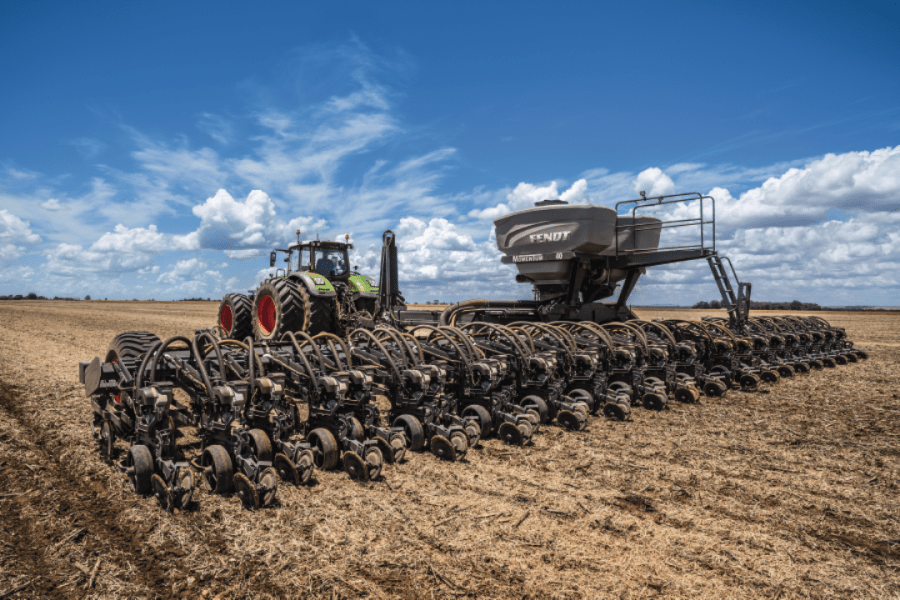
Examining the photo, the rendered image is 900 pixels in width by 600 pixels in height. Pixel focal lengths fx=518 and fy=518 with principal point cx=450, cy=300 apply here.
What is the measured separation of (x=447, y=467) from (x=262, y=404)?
164cm

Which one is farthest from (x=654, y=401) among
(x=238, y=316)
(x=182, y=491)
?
(x=238, y=316)

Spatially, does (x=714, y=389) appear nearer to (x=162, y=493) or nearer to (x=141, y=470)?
(x=162, y=493)

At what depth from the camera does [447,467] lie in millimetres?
4465

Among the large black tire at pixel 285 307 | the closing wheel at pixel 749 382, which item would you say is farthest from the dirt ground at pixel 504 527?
the large black tire at pixel 285 307

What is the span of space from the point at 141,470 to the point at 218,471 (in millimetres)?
564

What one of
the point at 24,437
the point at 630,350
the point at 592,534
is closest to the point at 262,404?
the point at 592,534

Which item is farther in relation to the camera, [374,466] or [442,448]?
[442,448]

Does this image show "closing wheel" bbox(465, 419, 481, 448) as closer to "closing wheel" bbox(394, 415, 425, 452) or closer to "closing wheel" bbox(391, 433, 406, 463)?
"closing wheel" bbox(394, 415, 425, 452)

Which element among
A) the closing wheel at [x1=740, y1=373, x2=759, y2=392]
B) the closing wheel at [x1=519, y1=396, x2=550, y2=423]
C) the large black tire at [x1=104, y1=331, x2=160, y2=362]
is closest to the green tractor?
the large black tire at [x1=104, y1=331, x2=160, y2=362]

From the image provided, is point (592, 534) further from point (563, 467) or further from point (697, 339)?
point (697, 339)

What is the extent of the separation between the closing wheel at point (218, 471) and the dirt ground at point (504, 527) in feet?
0.40

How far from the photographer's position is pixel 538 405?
573cm

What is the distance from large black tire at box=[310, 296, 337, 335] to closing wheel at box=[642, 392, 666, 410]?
5691mm

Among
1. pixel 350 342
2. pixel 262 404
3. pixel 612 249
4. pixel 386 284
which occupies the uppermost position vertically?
pixel 612 249
